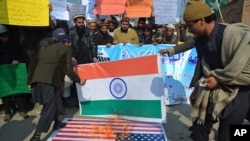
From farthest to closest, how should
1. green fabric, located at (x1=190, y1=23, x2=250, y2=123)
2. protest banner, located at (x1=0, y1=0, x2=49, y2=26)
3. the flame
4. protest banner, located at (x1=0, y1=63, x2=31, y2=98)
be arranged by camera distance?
protest banner, located at (x1=0, y1=63, x2=31, y2=98) → protest banner, located at (x1=0, y1=0, x2=49, y2=26) → the flame → green fabric, located at (x1=190, y1=23, x2=250, y2=123)

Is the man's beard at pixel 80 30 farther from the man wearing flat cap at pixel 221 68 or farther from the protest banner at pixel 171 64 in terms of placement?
the man wearing flat cap at pixel 221 68

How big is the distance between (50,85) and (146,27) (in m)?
3.91

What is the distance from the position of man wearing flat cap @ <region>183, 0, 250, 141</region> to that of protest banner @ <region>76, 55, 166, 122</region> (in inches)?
88.5

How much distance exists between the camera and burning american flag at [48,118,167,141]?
5.20m

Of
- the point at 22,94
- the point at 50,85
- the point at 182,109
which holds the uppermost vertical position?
the point at 50,85

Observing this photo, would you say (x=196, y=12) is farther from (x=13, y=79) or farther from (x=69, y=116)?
(x=13, y=79)

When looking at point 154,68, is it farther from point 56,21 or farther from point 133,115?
point 56,21

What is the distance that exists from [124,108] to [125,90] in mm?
343

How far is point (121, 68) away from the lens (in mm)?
6070

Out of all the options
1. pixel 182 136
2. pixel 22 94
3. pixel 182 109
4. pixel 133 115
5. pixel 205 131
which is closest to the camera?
pixel 205 131

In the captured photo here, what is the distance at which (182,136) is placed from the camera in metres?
5.56

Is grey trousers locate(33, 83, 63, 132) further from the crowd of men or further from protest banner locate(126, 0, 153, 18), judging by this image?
protest banner locate(126, 0, 153, 18)

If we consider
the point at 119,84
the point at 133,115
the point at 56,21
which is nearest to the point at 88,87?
the point at 119,84

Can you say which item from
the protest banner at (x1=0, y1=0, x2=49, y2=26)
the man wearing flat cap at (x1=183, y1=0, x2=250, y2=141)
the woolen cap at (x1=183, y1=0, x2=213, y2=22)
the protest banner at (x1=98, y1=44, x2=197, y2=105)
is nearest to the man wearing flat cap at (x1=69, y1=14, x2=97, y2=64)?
the protest banner at (x1=98, y1=44, x2=197, y2=105)
